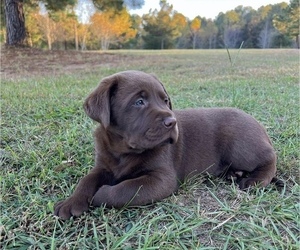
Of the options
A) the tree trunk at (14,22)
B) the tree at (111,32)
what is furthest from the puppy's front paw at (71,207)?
the tree at (111,32)

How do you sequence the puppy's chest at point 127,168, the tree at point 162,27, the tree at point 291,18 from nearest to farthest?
1. the puppy's chest at point 127,168
2. the tree at point 291,18
3. the tree at point 162,27

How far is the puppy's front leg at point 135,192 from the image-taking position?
204 cm

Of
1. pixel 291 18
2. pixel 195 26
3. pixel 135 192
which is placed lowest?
pixel 135 192

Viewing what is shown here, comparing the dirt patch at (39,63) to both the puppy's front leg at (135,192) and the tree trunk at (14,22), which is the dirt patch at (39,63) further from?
the puppy's front leg at (135,192)

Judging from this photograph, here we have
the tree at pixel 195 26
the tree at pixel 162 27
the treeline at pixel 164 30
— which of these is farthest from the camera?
the tree at pixel 195 26

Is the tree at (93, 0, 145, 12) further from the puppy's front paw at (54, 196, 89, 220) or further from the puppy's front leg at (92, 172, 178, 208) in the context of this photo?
the puppy's front paw at (54, 196, 89, 220)

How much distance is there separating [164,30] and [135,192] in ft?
137

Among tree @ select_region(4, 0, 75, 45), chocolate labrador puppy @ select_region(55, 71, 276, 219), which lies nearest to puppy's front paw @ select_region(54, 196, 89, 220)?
chocolate labrador puppy @ select_region(55, 71, 276, 219)

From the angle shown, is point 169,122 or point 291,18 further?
point 291,18

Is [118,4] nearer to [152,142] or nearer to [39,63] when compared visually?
[39,63]

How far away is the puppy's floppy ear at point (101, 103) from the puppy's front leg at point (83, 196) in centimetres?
37

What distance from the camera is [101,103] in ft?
7.22

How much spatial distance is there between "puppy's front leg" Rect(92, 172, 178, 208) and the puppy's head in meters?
0.22

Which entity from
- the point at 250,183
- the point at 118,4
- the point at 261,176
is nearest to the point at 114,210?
the point at 250,183
